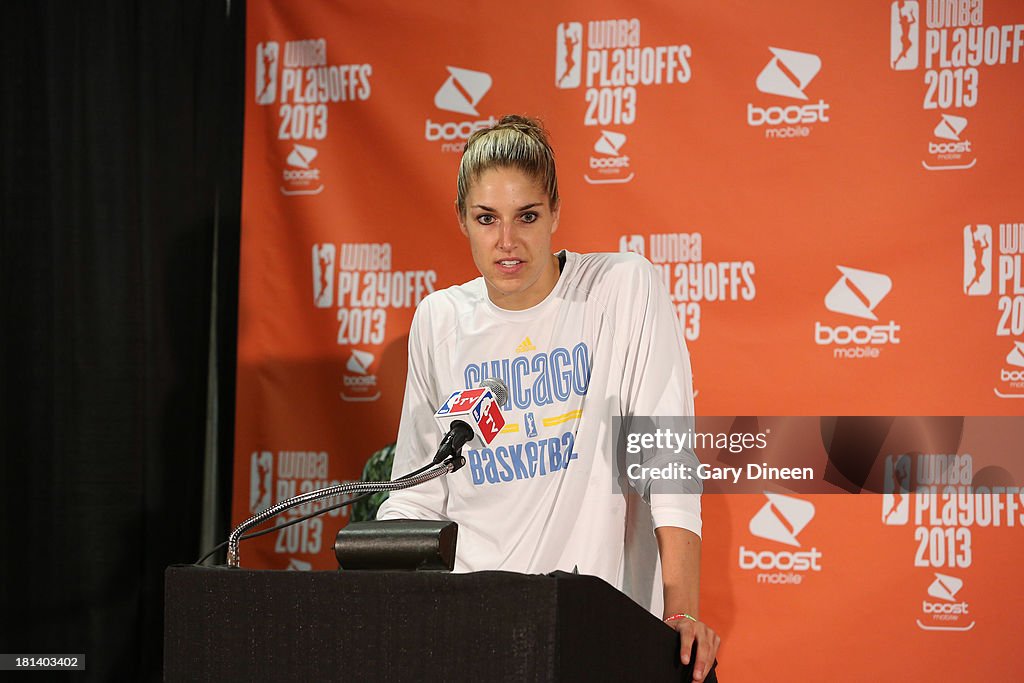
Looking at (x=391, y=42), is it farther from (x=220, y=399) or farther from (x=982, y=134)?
(x=982, y=134)

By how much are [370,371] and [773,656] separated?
163 cm

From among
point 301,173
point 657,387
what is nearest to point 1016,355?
point 657,387

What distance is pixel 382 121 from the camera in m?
3.58

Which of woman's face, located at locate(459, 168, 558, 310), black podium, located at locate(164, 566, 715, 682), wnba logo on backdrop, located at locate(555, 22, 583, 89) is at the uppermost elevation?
wnba logo on backdrop, located at locate(555, 22, 583, 89)

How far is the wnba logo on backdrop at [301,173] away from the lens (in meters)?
3.63

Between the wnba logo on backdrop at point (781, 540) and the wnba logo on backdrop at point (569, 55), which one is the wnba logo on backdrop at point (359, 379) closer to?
the wnba logo on backdrop at point (569, 55)

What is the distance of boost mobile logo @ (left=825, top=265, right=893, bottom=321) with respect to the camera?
3.14m

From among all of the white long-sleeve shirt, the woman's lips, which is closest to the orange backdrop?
the white long-sleeve shirt

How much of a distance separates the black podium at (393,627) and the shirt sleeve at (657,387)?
1.79 feet

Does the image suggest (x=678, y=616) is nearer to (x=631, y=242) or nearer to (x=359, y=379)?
(x=631, y=242)

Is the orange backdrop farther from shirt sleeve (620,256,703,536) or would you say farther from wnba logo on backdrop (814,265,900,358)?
shirt sleeve (620,256,703,536)

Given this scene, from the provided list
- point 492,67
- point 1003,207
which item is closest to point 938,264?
point 1003,207

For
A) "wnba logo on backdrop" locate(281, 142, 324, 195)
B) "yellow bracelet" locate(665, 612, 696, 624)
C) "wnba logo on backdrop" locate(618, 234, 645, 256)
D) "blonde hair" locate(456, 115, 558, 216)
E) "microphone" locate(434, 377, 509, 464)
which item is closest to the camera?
"microphone" locate(434, 377, 509, 464)

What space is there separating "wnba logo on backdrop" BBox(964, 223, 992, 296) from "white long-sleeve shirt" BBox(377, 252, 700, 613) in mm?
1482
